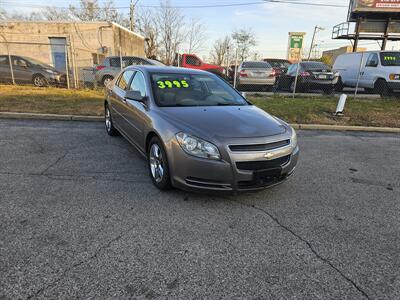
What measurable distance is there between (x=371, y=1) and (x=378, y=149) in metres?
22.4

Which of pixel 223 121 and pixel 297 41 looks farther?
pixel 297 41

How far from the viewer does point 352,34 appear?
25422 mm

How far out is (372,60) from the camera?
1182 centimetres

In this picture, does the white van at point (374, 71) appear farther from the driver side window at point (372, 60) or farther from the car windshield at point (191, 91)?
the car windshield at point (191, 91)

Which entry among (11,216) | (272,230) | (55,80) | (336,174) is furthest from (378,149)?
(55,80)

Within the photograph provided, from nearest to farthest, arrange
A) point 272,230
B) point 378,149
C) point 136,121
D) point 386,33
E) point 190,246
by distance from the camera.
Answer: point 190,246
point 272,230
point 136,121
point 378,149
point 386,33

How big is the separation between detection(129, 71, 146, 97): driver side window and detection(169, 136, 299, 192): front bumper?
1438 millimetres

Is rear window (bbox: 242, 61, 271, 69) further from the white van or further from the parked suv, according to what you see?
the parked suv

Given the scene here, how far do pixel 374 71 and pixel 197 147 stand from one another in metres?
11.6

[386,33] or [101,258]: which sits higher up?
[386,33]

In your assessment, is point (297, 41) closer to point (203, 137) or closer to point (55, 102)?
point (55, 102)

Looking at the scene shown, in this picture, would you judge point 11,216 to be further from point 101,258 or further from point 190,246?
point 190,246

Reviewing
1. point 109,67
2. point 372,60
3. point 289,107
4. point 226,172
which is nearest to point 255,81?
point 289,107

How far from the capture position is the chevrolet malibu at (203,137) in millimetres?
3068
